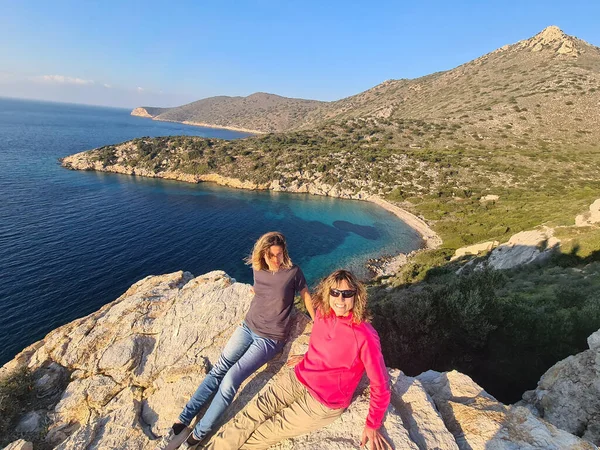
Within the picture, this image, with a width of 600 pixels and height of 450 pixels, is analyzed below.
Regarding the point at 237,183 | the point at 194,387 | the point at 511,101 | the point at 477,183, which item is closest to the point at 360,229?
the point at 477,183

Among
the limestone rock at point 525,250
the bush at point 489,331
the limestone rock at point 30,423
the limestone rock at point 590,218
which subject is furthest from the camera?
the limestone rock at point 590,218

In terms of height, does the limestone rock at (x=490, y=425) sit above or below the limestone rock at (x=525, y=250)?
above

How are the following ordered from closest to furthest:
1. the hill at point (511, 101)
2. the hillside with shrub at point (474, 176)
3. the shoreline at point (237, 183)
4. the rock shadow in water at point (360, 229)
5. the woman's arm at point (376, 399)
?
the woman's arm at point (376, 399) → the hillside with shrub at point (474, 176) → the rock shadow in water at point (360, 229) → the shoreline at point (237, 183) → the hill at point (511, 101)

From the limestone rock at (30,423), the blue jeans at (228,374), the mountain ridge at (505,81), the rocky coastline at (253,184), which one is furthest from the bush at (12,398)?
the mountain ridge at (505,81)

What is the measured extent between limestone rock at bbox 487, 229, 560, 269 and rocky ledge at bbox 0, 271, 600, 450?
17480 millimetres

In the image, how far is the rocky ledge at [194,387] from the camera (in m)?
4.94

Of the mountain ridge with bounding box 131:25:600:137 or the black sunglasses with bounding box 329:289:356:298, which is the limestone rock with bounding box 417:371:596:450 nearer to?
the black sunglasses with bounding box 329:289:356:298

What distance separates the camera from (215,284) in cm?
1096

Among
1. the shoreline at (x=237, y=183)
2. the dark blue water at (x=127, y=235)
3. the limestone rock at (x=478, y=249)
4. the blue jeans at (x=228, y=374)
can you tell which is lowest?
the dark blue water at (x=127, y=235)

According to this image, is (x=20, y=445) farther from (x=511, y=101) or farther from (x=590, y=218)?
(x=511, y=101)

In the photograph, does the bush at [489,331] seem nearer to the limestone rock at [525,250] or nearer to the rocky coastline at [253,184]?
the limestone rock at [525,250]

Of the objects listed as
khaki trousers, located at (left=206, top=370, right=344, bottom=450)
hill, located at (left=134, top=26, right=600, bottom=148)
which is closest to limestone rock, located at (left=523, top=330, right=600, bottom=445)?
khaki trousers, located at (left=206, top=370, right=344, bottom=450)

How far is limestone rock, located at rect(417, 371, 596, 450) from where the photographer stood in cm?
444

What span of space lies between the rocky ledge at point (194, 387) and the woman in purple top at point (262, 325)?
0.81 m
